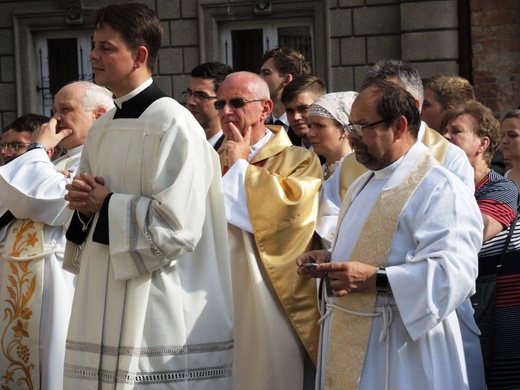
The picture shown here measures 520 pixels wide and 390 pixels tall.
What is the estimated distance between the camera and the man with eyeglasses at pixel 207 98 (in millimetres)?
6465

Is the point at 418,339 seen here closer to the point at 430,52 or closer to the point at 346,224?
the point at 346,224

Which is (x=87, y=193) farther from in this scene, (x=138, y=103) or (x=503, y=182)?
(x=503, y=182)

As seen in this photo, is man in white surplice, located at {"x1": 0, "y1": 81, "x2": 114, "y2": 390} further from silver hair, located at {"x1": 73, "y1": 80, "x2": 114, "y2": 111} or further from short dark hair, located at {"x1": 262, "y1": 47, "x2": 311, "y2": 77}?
short dark hair, located at {"x1": 262, "y1": 47, "x2": 311, "y2": 77}

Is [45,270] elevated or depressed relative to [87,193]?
depressed

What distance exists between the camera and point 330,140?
5621 millimetres

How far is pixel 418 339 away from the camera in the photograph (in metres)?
4.14

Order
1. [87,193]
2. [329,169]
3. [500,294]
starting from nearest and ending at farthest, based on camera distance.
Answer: [87,193] < [500,294] < [329,169]

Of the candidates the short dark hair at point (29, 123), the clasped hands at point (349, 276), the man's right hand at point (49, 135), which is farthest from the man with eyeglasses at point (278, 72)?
the clasped hands at point (349, 276)

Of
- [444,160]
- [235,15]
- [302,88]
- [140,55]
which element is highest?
[235,15]

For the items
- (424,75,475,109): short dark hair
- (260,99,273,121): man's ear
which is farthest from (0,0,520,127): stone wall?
(260,99,273,121): man's ear

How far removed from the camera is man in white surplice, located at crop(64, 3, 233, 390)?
13.9 feet

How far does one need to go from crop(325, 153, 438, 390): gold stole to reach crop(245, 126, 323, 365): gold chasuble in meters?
0.98

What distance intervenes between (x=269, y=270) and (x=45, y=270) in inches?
51.3

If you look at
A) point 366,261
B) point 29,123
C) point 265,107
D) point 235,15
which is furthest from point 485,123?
point 235,15
